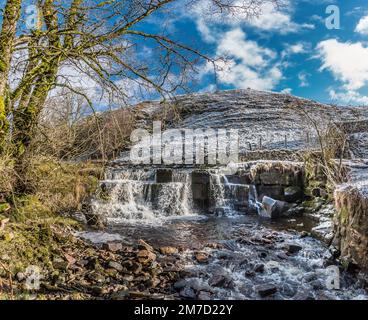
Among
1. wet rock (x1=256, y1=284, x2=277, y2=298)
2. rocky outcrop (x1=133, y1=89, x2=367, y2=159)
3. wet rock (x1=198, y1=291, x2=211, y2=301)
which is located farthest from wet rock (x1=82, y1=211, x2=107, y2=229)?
rocky outcrop (x1=133, y1=89, x2=367, y2=159)

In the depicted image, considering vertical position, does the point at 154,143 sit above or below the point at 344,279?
above

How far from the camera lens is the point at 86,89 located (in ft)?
18.4

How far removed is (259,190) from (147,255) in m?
6.79

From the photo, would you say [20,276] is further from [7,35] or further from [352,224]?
[352,224]

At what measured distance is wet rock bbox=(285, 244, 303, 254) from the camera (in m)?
6.41

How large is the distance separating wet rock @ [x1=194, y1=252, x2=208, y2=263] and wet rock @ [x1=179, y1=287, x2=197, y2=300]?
1.27 meters

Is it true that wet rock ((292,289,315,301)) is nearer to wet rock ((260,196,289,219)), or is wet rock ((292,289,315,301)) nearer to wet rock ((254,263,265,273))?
wet rock ((254,263,265,273))

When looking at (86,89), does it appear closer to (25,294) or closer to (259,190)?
(25,294)

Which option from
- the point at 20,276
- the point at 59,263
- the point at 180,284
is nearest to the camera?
the point at 20,276

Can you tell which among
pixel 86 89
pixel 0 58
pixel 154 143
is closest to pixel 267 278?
pixel 86 89

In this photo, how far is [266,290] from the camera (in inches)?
179

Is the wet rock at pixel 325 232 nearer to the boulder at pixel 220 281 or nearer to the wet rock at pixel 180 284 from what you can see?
the boulder at pixel 220 281

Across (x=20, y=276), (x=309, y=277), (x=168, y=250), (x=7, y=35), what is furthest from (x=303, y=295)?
(x=7, y=35)

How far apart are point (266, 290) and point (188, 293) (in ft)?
3.78
